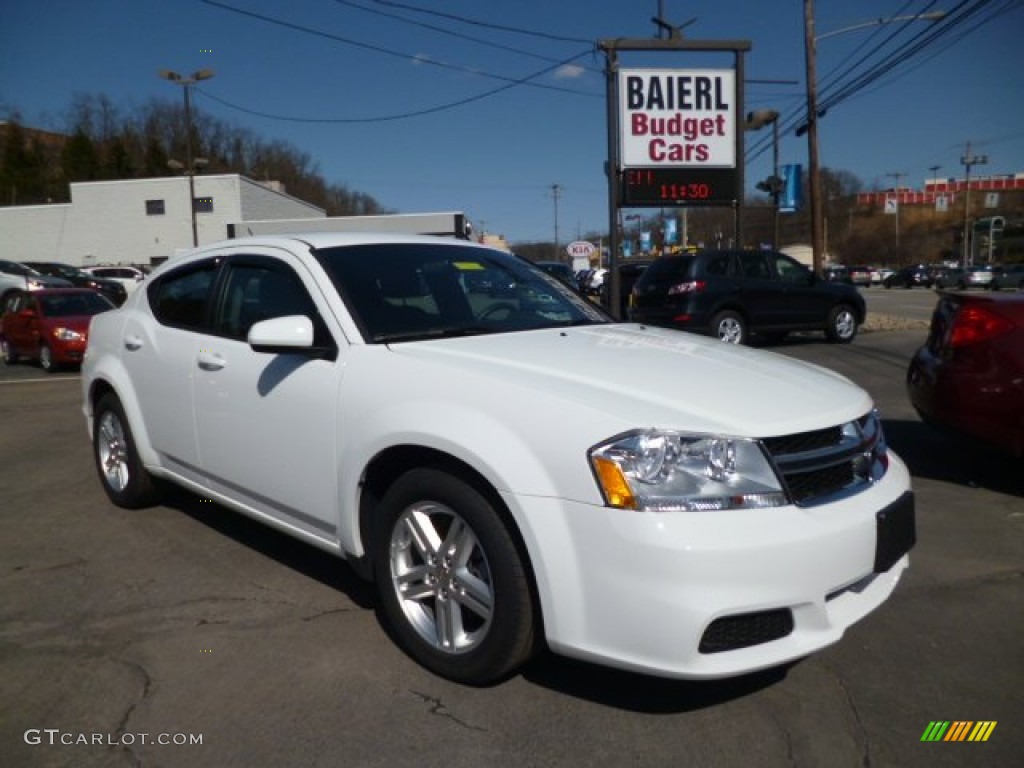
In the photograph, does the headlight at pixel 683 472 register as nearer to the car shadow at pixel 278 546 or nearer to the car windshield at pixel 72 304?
the car shadow at pixel 278 546

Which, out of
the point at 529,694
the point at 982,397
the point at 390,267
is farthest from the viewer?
the point at 982,397

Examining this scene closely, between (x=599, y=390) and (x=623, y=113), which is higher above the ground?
(x=623, y=113)

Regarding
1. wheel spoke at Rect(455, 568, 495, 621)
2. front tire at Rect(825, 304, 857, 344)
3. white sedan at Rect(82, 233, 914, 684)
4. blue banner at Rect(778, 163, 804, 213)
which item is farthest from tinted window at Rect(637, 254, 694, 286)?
blue banner at Rect(778, 163, 804, 213)

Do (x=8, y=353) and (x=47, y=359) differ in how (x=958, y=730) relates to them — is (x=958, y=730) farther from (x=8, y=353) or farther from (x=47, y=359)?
(x=8, y=353)

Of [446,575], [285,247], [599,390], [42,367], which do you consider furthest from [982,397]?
[42,367]

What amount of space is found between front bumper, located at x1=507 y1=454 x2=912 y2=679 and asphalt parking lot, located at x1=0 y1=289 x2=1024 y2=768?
0.34 metres

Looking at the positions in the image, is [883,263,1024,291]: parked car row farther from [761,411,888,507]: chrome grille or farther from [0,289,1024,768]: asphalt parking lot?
[761,411,888,507]: chrome grille

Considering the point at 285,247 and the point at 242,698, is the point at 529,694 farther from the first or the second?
the point at 285,247

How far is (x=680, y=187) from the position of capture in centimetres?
1545

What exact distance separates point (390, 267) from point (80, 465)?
4132mm

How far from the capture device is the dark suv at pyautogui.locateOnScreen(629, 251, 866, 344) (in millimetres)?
13516

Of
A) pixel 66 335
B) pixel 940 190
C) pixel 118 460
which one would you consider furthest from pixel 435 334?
pixel 940 190

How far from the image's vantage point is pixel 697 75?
1549 cm

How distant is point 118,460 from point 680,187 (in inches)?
492
